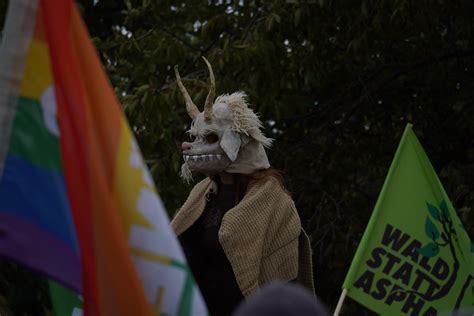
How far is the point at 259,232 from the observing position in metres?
5.45

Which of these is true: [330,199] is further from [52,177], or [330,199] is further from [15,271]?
[52,177]

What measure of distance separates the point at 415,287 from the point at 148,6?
325 centimetres

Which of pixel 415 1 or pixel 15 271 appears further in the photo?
pixel 415 1

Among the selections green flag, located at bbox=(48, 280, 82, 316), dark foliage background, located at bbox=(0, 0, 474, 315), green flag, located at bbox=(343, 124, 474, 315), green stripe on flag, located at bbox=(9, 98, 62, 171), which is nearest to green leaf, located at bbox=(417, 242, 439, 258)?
green flag, located at bbox=(343, 124, 474, 315)

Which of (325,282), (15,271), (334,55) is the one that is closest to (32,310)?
(15,271)

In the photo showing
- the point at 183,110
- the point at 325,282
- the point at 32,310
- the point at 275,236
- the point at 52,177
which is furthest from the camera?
the point at 325,282

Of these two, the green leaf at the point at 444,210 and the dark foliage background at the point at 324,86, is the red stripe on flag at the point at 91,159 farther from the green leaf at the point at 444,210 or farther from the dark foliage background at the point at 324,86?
the dark foliage background at the point at 324,86

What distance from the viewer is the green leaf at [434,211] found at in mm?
5750

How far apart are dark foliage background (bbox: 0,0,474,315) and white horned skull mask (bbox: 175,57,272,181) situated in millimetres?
1708

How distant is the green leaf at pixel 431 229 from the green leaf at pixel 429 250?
0.03 meters

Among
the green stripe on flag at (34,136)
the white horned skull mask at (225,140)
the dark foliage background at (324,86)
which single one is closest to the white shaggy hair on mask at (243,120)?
the white horned skull mask at (225,140)

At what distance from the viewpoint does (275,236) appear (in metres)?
5.53

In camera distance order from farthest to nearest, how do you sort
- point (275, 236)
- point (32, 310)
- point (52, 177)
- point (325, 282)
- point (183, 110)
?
1. point (325, 282)
2. point (183, 110)
3. point (32, 310)
4. point (275, 236)
5. point (52, 177)

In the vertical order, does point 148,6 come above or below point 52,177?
below
